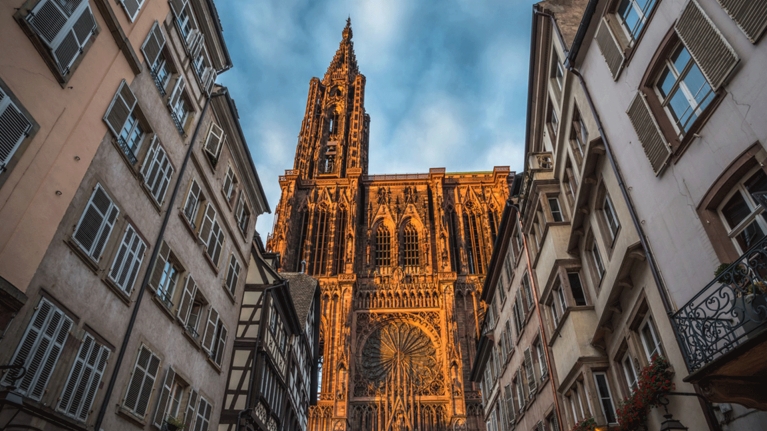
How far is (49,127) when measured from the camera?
758 centimetres

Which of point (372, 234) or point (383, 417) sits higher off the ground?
point (372, 234)

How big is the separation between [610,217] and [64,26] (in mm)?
10529

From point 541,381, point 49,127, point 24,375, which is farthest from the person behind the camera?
point 541,381

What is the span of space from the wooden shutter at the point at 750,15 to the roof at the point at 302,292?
20038mm

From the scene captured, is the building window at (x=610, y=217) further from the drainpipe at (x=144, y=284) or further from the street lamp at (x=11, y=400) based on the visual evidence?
the street lamp at (x=11, y=400)

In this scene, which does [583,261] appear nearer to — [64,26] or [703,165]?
[703,165]

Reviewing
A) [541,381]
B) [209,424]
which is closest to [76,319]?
[209,424]

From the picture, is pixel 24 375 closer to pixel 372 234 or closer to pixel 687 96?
pixel 687 96

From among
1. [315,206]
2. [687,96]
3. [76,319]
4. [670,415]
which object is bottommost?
[670,415]

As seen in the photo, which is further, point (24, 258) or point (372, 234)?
point (372, 234)

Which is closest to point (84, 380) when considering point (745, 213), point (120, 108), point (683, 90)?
point (120, 108)

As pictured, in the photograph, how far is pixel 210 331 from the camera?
13555 millimetres

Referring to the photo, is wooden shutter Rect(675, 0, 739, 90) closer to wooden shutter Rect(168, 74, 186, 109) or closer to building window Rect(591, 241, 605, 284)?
building window Rect(591, 241, 605, 284)

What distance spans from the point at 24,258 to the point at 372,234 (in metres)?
42.7
